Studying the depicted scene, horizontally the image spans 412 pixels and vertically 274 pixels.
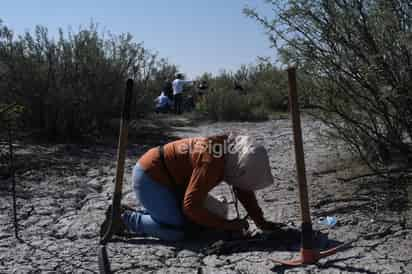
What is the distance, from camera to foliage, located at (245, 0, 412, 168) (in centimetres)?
425

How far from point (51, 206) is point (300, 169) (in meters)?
2.70

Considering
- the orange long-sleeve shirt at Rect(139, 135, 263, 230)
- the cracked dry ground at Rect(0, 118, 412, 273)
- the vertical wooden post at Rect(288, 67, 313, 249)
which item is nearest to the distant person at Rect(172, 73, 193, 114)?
the cracked dry ground at Rect(0, 118, 412, 273)

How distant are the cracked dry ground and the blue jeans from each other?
0.28 feet

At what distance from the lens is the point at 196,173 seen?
3592 millimetres

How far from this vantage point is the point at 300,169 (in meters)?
3.13

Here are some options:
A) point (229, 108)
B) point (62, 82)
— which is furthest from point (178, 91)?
point (62, 82)

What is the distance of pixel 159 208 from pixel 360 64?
2.07 metres

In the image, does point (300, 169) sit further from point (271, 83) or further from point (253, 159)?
point (271, 83)

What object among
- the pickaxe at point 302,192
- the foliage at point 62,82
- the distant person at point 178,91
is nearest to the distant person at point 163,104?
the distant person at point 178,91

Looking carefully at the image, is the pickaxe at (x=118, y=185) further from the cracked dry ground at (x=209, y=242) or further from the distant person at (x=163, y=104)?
the distant person at (x=163, y=104)

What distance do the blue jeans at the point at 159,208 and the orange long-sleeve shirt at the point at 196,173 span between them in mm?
53

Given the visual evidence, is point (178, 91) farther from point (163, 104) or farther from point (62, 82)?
point (62, 82)

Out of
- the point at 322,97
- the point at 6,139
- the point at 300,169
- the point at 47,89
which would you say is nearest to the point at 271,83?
the point at 322,97

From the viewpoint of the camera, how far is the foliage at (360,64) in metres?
4.25
